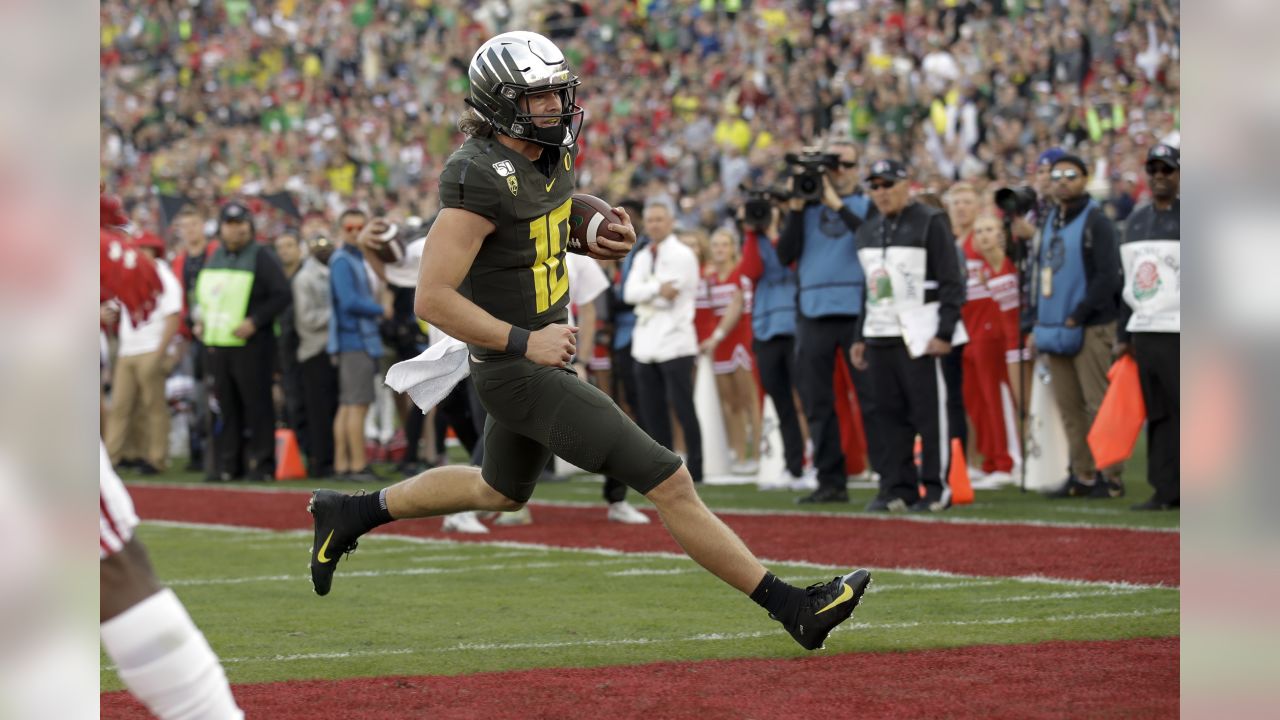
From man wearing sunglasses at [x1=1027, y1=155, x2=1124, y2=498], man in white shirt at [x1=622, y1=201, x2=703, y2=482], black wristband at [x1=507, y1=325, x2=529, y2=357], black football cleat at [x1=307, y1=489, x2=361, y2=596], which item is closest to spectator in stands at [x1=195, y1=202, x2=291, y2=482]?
man in white shirt at [x1=622, y1=201, x2=703, y2=482]

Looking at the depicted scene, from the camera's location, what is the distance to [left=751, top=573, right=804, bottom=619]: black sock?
624cm

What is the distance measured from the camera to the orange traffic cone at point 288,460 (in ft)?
57.5

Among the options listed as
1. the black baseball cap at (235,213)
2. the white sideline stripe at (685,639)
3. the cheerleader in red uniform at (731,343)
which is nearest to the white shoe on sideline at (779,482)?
the cheerleader in red uniform at (731,343)

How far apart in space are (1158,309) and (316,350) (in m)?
7.95

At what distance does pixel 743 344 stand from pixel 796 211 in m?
4.45

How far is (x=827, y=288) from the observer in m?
13.0

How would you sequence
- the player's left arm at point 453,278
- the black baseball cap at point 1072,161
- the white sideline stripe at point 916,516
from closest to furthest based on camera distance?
the player's left arm at point 453,278 → the white sideline stripe at point 916,516 → the black baseball cap at point 1072,161

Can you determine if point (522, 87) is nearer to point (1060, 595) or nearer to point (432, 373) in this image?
point (432, 373)

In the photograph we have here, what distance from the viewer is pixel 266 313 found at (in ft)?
55.3

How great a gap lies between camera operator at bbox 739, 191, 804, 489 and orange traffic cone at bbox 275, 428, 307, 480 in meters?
4.89

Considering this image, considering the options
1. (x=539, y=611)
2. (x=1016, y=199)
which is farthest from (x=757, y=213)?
(x=539, y=611)

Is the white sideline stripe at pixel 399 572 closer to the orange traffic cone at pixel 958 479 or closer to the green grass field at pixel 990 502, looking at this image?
the green grass field at pixel 990 502

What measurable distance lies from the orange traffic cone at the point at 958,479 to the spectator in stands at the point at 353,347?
5.64m
